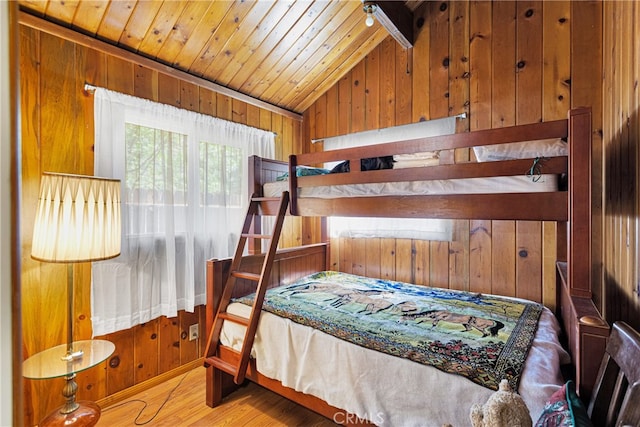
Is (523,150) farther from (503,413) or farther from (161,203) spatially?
(161,203)

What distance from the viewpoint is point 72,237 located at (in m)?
1.41

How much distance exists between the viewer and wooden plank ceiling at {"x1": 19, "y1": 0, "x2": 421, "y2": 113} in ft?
6.12

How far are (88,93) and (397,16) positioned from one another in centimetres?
242

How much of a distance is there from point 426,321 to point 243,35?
244cm

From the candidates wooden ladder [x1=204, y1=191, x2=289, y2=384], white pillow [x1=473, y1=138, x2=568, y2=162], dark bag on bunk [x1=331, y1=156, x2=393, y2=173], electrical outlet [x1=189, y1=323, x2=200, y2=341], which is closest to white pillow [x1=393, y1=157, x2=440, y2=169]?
dark bag on bunk [x1=331, y1=156, x2=393, y2=173]

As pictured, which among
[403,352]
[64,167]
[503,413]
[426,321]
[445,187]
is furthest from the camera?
[64,167]

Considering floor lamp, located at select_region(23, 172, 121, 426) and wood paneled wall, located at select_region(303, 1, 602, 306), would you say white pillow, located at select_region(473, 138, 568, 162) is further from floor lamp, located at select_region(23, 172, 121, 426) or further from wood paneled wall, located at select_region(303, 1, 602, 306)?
floor lamp, located at select_region(23, 172, 121, 426)

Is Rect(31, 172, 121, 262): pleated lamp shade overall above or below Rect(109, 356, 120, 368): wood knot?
above

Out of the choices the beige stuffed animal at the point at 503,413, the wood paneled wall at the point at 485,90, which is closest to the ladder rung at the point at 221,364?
the beige stuffed animal at the point at 503,413

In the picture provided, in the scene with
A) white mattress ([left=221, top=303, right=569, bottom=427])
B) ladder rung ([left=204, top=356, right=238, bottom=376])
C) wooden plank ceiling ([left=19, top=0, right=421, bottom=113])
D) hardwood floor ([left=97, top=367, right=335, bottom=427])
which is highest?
wooden plank ceiling ([left=19, top=0, right=421, bottom=113])

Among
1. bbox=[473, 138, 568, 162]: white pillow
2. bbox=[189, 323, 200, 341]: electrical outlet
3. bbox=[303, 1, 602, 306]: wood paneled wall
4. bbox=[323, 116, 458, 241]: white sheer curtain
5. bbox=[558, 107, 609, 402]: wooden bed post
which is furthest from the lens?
bbox=[323, 116, 458, 241]: white sheer curtain

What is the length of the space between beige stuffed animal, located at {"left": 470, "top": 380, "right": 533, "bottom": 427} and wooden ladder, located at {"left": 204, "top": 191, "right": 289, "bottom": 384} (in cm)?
128

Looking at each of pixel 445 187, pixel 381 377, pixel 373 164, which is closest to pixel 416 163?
pixel 373 164

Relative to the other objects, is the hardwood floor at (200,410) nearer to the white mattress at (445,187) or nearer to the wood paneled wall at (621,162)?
the white mattress at (445,187)
